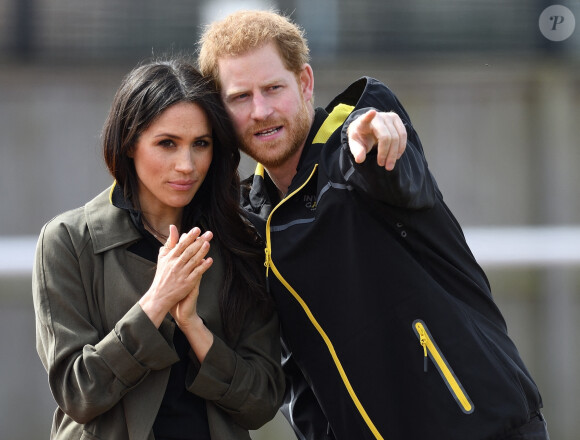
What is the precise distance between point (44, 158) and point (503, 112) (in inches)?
92.2

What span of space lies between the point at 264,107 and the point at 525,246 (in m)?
2.28

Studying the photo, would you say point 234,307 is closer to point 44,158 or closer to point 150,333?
point 150,333

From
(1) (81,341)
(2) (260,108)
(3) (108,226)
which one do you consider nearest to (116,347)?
(1) (81,341)

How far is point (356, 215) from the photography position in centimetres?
261

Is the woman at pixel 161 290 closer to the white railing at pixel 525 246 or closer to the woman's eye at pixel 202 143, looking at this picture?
the woman's eye at pixel 202 143

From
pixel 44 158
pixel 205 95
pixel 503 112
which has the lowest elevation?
pixel 44 158

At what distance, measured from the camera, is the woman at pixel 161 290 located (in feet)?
8.26

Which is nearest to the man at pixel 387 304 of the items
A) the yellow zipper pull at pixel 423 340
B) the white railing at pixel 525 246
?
the yellow zipper pull at pixel 423 340

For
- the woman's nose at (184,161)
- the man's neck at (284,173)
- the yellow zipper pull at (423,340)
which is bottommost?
the yellow zipper pull at (423,340)

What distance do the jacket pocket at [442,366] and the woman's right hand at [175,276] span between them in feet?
2.04

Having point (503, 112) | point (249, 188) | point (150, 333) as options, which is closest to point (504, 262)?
point (503, 112)

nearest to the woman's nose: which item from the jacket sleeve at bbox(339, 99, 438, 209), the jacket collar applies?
the jacket collar

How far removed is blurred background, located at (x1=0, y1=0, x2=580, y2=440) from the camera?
4.63 meters

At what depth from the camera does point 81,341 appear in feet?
8.35
